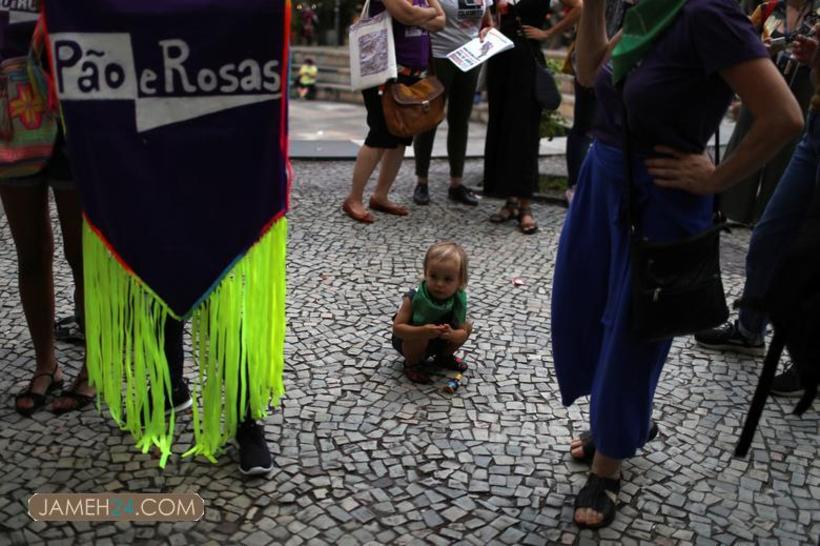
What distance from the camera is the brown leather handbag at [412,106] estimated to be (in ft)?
15.7

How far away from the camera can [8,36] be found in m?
2.35

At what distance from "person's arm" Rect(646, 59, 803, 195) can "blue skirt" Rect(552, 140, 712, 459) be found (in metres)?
0.07

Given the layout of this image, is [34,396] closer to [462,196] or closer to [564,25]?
[462,196]

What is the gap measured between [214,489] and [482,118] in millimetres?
8467

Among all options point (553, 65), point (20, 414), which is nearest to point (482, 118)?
point (553, 65)

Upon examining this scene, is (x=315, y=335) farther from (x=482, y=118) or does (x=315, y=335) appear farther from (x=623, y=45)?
(x=482, y=118)

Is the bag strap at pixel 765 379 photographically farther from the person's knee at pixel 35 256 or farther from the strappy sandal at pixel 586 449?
the person's knee at pixel 35 256

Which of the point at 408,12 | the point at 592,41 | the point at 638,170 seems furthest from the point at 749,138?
the point at 408,12

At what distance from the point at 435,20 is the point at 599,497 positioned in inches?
127

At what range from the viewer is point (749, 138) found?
1.92m

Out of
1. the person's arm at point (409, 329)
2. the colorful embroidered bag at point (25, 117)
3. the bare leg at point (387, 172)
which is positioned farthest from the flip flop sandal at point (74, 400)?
the bare leg at point (387, 172)

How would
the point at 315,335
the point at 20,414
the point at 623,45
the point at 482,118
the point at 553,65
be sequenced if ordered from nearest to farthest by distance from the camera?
the point at 623,45, the point at 20,414, the point at 315,335, the point at 553,65, the point at 482,118

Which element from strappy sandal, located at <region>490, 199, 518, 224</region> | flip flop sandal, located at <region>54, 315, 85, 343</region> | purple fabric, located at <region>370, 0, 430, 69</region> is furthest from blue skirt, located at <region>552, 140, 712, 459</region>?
strappy sandal, located at <region>490, 199, 518, 224</region>

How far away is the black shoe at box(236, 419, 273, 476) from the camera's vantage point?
242 cm
